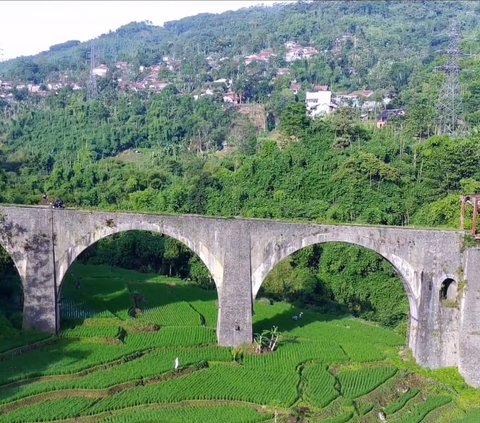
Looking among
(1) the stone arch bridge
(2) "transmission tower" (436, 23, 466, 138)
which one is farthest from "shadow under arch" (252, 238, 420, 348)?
(2) "transmission tower" (436, 23, 466, 138)

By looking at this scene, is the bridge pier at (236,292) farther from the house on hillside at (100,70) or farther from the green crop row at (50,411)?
the house on hillside at (100,70)

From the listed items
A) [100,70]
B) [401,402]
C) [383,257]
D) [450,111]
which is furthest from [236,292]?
[100,70]

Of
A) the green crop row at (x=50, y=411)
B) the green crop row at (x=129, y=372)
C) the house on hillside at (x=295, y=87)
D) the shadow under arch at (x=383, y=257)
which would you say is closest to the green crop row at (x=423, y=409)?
the shadow under arch at (x=383, y=257)

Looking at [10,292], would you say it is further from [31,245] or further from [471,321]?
[471,321]

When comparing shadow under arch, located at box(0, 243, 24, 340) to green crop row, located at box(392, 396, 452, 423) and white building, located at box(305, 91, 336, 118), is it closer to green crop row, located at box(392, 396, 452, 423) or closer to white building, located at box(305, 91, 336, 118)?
green crop row, located at box(392, 396, 452, 423)

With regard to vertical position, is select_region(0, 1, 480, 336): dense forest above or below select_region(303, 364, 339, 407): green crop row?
above

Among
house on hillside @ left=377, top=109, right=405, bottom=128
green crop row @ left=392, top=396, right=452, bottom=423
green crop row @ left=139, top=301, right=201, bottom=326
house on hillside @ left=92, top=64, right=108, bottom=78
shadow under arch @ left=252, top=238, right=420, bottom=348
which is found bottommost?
green crop row @ left=392, top=396, right=452, bottom=423

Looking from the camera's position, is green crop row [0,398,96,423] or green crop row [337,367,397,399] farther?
green crop row [337,367,397,399]
